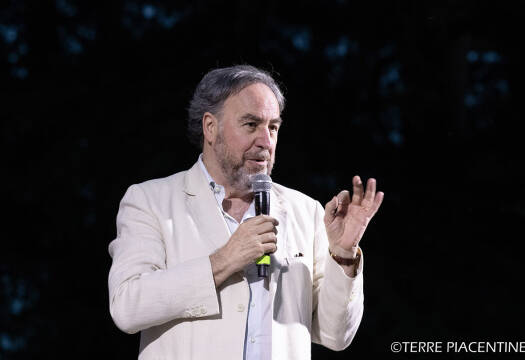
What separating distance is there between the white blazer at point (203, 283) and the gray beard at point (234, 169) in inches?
3.8

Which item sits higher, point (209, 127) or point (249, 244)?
point (209, 127)

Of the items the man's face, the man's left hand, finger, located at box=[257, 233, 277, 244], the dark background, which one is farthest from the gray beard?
the dark background

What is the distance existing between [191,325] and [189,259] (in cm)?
22

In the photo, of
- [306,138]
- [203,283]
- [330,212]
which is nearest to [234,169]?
[330,212]

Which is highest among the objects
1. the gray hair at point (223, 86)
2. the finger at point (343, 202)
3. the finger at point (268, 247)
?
the gray hair at point (223, 86)

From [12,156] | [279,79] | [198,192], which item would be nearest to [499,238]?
[279,79]

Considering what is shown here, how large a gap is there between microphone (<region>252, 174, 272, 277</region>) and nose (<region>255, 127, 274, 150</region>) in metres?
0.23

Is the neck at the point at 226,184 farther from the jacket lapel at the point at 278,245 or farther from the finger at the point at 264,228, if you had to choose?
the finger at the point at 264,228

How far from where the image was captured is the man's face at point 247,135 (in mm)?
2277

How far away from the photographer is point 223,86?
2398mm

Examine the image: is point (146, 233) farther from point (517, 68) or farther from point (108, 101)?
point (517, 68)

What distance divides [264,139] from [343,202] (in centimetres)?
40

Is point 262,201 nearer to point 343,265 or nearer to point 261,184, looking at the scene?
point 261,184

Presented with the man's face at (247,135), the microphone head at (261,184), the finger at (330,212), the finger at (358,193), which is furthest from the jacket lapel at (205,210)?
the finger at (358,193)
